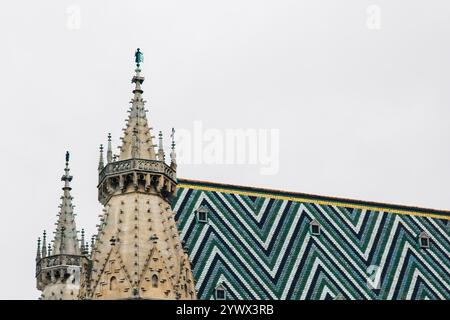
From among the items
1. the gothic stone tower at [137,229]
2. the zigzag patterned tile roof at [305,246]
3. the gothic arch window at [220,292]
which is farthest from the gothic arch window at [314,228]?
the gothic stone tower at [137,229]

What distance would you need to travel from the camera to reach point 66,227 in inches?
1981

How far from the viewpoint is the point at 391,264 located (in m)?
49.3

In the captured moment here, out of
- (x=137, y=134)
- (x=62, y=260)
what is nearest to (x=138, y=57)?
(x=137, y=134)

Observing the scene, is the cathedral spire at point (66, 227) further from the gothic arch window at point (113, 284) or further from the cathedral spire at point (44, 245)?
the gothic arch window at point (113, 284)

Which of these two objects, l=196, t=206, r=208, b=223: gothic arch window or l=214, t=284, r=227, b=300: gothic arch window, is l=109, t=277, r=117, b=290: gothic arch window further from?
l=196, t=206, r=208, b=223: gothic arch window

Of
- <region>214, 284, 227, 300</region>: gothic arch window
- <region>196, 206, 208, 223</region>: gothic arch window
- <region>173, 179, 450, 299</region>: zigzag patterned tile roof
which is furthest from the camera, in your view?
<region>196, 206, 208, 223</region>: gothic arch window

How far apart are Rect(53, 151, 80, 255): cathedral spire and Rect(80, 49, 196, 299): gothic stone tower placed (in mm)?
9956

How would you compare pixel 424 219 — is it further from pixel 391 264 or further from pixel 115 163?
pixel 115 163

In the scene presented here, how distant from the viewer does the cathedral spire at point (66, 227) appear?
49.6m

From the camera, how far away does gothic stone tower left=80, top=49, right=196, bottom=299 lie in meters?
36.9

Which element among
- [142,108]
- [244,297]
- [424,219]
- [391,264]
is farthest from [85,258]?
[424,219]

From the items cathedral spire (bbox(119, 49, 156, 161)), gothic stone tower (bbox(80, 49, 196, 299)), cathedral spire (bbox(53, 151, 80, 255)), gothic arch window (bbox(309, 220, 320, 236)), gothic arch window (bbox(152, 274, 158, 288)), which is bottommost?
gothic arch window (bbox(152, 274, 158, 288))

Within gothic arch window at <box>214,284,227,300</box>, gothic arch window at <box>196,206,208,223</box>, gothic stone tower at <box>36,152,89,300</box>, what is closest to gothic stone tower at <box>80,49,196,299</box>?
gothic arch window at <box>214,284,227,300</box>

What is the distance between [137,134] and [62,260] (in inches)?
438
